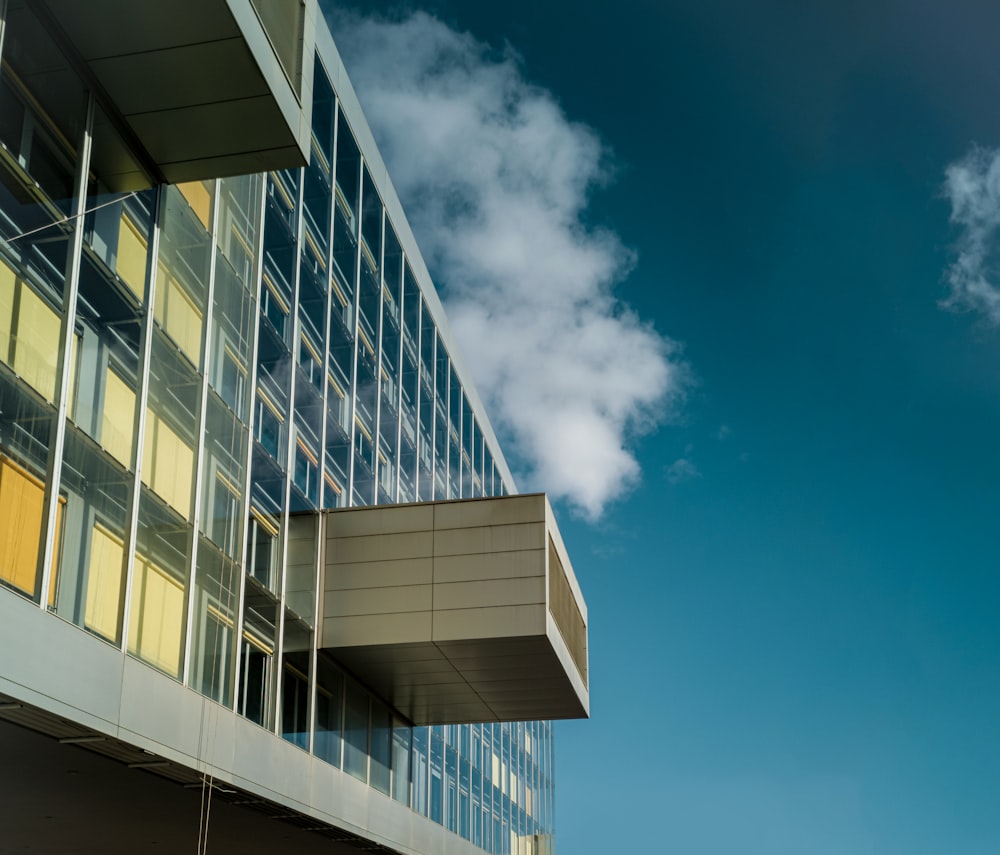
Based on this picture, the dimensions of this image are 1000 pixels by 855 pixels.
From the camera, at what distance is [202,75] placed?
14.4 metres

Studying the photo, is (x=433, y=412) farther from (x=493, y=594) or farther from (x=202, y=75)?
(x=202, y=75)

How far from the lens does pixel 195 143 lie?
1554 centimetres

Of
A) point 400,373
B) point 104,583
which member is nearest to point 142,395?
point 104,583

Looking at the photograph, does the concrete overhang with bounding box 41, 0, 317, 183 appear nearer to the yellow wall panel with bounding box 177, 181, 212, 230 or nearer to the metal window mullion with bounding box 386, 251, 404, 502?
the yellow wall panel with bounding box 177, 181, 212, 230

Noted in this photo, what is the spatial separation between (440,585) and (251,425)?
4.98 meters

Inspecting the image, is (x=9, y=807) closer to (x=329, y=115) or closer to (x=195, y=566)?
(x=195, y=566)

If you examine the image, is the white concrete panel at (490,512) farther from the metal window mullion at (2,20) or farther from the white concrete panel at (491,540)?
the metal window mullion at (2,20)

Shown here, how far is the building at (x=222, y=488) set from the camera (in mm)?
13336

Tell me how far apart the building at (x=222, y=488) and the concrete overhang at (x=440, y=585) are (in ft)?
0.18

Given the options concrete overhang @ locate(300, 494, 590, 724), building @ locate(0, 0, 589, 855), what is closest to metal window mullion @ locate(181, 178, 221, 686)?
building @ locate(0, 0, 589, 855)

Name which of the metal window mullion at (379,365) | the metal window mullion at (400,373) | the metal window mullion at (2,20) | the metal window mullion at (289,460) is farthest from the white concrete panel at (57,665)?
the metal window mullion at (400,373)

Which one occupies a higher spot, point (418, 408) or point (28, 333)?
point (418, 408)

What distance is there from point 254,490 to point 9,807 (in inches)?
228

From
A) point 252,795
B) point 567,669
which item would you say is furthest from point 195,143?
point 567,669
